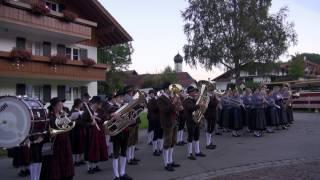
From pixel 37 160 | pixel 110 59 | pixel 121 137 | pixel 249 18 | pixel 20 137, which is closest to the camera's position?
pixel 20 137

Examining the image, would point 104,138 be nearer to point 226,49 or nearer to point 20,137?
point 20,137

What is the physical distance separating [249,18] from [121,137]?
1195 inches

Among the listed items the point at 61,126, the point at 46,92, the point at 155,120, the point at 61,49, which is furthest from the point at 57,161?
the point at 61,49

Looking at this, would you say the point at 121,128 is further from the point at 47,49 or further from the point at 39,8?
the point at 47,49

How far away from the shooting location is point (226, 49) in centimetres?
3822

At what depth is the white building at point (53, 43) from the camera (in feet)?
75.6

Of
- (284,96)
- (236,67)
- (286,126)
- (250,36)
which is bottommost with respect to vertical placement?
(286,126)

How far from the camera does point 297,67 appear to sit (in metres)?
65.2

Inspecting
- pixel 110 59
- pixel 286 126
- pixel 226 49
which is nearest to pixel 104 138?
pixel 286 126

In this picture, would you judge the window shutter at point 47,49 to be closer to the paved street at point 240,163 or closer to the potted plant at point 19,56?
the potted plant at point 19,56

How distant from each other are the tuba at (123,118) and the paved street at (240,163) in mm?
1330

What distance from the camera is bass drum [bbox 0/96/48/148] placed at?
7078 millimetres

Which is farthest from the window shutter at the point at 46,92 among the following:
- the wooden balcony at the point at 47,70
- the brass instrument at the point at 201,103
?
the brass instrument at the point at 201,103

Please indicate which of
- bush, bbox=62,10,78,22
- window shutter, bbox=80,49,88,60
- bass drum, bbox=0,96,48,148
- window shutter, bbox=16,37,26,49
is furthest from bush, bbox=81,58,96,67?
bass drum, bbox=0,96,48,148
